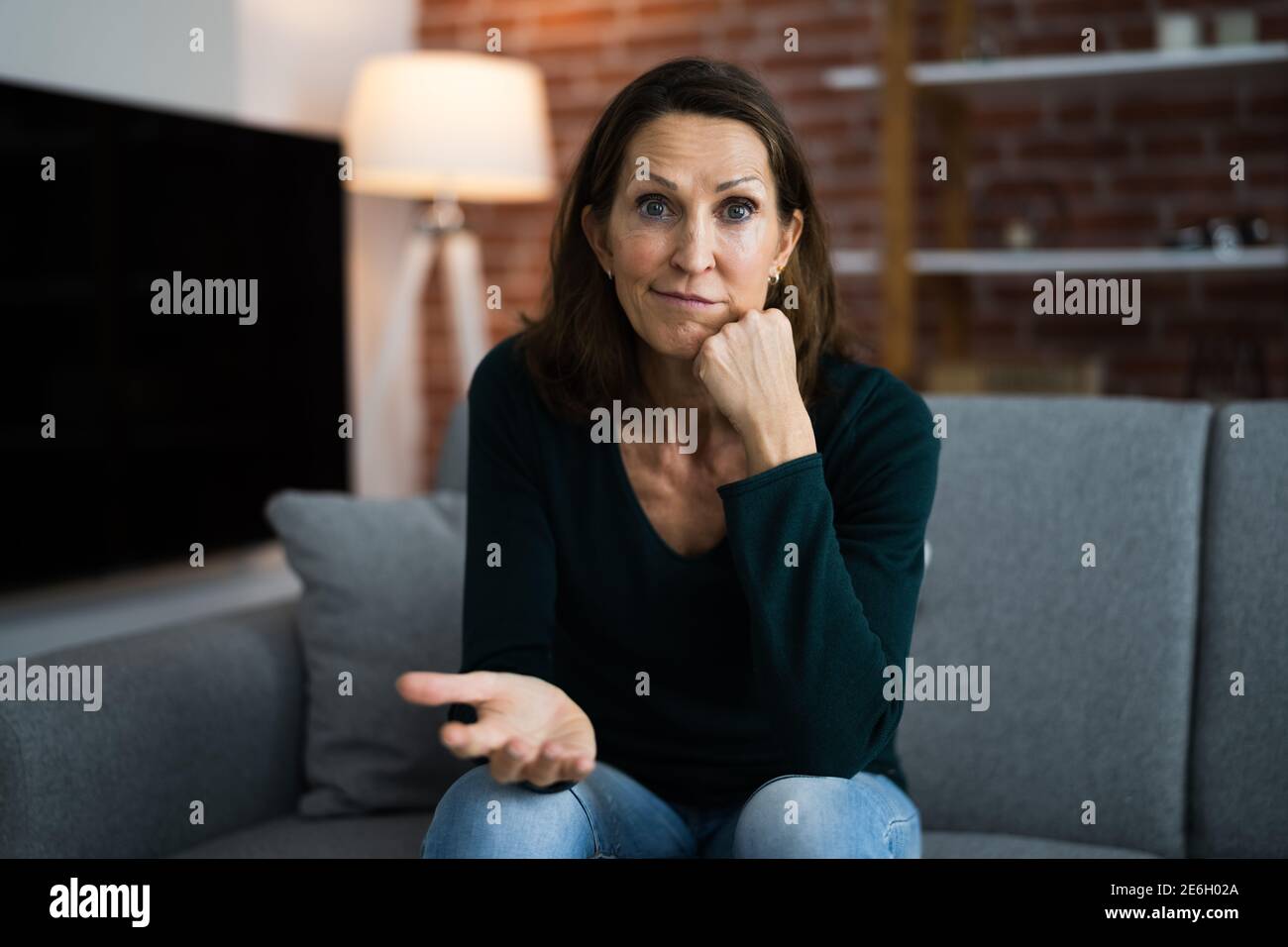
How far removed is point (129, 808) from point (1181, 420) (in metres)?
1.25

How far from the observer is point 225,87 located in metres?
3.11

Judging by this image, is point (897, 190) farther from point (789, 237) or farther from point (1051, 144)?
point (789, 237)

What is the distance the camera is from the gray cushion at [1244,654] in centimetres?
148

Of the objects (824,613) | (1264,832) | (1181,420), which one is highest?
(1181,420)

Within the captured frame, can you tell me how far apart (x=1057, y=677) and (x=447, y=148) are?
2.05 metres

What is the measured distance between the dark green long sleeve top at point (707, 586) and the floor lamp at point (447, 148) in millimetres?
1836

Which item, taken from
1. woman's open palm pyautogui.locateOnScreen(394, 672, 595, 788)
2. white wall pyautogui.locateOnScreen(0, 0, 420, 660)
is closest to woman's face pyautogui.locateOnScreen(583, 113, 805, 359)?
woman's open palm pyautogui.locateOnScreen(394, 672, 595, 788)

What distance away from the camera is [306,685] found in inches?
67.9

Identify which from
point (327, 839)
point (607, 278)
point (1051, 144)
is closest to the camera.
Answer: point (607, 278)

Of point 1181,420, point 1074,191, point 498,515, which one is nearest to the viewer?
point 498,515

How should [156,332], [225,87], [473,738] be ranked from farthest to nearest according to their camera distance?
[225,87] < [156,332] < [473,738]

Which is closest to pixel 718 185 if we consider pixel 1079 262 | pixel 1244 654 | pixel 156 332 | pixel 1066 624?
pixel 1066 624
